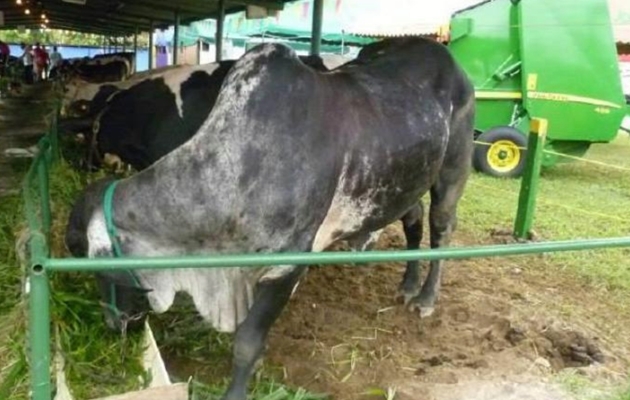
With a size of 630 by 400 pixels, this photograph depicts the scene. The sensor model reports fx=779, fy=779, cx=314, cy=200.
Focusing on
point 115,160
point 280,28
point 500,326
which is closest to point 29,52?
point 280,28

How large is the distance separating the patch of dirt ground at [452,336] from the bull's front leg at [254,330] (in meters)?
0.49

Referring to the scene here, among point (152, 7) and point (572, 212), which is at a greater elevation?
point (152, 7)

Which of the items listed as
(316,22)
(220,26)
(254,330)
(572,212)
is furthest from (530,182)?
(220,26)

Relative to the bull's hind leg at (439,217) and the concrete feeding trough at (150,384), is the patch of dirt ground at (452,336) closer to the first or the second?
the bull's hind leg at (439,217)

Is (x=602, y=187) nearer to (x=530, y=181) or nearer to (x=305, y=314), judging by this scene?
(x=530, y=181)

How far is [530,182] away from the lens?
250 inches

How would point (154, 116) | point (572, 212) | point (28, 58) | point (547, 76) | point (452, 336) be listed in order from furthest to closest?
point (28, 58) < point (547, 76) < point (572, 212) < point (154, 116) < point (452, 336)

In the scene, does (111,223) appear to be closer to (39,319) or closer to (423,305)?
(39,319)

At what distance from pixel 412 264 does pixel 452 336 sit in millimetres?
670

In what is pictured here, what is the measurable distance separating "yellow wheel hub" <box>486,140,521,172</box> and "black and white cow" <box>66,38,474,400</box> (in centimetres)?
644

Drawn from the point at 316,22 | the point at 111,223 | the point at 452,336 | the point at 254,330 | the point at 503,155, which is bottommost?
the point at 452,336

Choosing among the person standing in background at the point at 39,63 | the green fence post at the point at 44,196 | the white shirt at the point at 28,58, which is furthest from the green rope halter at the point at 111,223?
the white shirt at the point at 28,58

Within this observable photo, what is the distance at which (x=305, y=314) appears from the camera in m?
4.39

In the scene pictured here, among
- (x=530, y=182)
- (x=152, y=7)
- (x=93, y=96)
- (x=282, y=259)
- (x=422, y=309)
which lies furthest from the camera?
(x=152, y=7)
